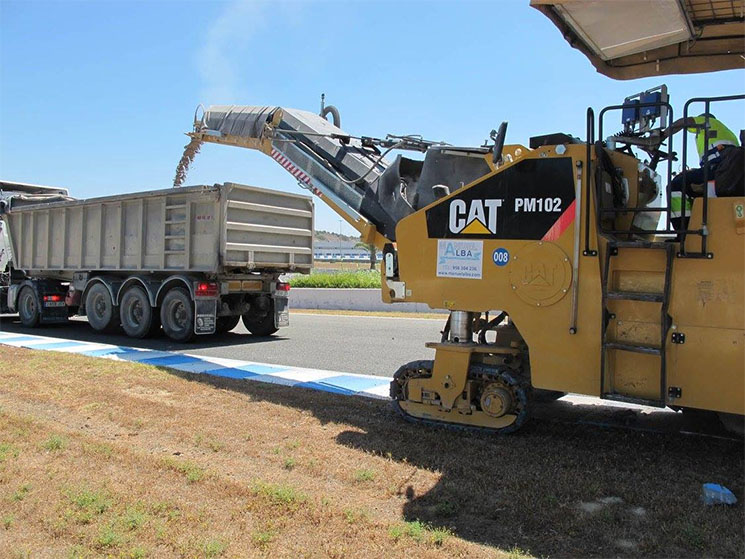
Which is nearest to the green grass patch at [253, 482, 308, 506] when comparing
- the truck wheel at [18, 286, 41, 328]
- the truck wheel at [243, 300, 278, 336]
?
the truck wheel at [243, 300, 278, 336]

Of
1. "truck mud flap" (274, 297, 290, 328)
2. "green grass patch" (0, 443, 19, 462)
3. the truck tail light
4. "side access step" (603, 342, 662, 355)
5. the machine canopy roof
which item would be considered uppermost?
the machine canopy roof

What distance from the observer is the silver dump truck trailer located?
10.8m

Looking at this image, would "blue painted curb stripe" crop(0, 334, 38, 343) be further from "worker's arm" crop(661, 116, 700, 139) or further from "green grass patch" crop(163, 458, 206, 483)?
"worker's arm" crop(661, 116, 700, 139)

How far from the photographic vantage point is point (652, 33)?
4.65 metres

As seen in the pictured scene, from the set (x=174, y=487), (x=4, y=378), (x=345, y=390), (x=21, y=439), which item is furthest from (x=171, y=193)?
(x=174, y=487)

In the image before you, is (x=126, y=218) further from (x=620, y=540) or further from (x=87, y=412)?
(x=620, y=540)

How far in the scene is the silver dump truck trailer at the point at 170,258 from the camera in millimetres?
10797

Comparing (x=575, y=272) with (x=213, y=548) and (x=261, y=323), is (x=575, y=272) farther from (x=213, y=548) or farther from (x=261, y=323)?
(x=261, y=323)

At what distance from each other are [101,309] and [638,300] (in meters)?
11.1

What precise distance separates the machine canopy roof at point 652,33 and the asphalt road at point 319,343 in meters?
4.75

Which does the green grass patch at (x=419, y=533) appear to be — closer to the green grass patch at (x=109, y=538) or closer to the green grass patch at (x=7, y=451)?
the green grass patch at (x=109, y=538)

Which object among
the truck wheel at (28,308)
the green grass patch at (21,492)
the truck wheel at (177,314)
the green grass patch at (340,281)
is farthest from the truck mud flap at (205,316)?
the green grass patch at (340,281)

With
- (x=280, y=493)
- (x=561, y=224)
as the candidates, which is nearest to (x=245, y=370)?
(x=280, y=493)

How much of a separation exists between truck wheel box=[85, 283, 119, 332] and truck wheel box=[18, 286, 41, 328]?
157 centimetres
